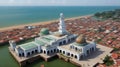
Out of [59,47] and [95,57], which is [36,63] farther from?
[95,57]

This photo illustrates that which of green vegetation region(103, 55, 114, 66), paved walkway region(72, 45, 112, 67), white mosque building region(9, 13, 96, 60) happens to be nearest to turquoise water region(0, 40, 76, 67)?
white mosque building region(9, 13, 96, 60)

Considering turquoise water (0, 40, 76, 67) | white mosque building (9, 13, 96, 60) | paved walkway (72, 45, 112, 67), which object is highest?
white mosque building (9, 13, 96, 60)

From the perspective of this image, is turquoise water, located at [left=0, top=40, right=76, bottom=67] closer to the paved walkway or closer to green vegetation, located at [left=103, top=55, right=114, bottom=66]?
the paved walkway

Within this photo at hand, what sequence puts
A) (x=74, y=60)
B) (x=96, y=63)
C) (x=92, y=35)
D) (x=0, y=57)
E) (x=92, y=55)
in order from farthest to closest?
→ (x=92, y=35)
(x=0, y=57)
(x=92, y=55)
(x=74, y=60)
(x=96, y=63)

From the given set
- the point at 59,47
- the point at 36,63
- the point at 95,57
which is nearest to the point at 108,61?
the point at 95,57

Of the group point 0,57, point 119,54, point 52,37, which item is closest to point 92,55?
point 119,54

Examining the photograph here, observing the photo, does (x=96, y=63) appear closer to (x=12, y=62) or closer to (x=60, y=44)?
(x=60, y=44)

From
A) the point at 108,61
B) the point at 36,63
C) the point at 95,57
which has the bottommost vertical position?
the point at 36,63

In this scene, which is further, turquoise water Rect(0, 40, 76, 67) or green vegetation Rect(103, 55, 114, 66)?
turquoise water Rect(0, 40, 76, 67)

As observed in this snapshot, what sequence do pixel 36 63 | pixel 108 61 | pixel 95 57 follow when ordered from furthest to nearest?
pixel 36 63 < pixel 95 57 < pixel 108 61
